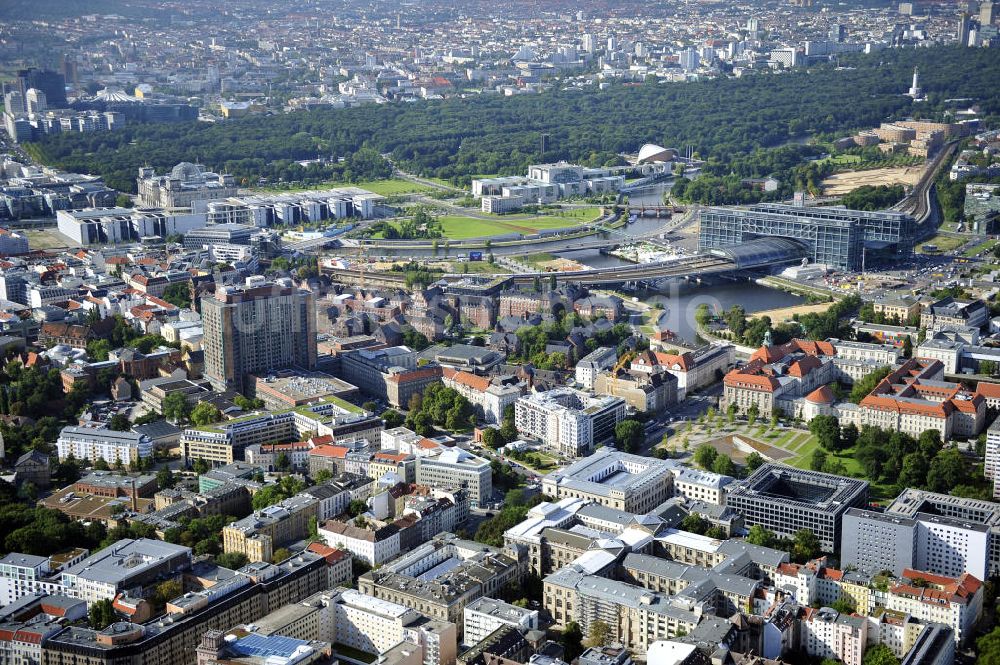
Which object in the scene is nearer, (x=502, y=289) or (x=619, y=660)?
(x=619, y=660)

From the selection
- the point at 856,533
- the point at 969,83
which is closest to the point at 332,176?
the point at 969,83

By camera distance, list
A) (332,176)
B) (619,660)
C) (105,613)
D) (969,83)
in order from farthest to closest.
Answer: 1. (969,83)
2. (332,176)
3. (105,613)
4. (619,660)

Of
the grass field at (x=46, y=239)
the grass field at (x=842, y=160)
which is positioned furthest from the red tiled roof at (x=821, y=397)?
the grass field at (x=842, y=160)

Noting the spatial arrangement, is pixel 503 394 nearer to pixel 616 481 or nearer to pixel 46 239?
pixel 616 481

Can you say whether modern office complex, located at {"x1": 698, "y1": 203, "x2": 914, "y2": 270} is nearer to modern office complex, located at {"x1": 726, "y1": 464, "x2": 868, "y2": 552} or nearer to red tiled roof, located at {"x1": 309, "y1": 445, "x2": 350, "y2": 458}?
modern office complex, located at {"x1": 726, "y1": 464, "x2": 868, "y2": 552}

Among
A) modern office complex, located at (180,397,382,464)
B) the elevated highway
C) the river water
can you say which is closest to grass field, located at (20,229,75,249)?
the elevated highway

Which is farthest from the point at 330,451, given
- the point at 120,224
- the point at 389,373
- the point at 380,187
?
the point at 380,187

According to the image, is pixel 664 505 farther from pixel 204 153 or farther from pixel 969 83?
pixel 969 83

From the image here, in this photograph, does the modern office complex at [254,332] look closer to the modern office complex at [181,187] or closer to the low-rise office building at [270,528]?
the low-rise office building at [270,528]

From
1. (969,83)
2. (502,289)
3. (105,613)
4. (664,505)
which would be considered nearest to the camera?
(105,613)
